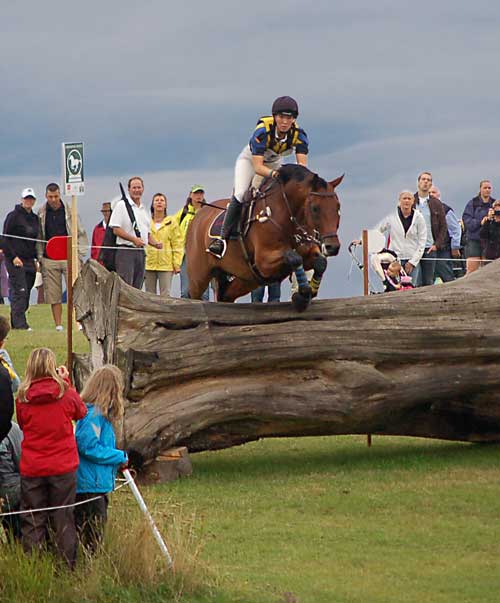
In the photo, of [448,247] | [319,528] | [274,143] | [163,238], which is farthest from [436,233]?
[319,528]

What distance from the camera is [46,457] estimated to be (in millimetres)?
7699

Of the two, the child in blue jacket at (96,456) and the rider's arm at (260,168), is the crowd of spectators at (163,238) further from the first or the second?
the child in blue jacket at (96,456)

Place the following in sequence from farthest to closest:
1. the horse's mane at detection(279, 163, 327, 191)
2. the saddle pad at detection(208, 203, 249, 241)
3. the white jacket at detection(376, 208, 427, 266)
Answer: the white jacket at detection(376, 208, 427, 266) < the saddle pad at detection(208, 203, 249, 241) < the horse's mane at detection(279, 163, 327, 191)

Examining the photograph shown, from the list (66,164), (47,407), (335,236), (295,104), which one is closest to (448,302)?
(335,236)

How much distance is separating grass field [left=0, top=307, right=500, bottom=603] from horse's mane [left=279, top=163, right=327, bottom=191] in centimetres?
274

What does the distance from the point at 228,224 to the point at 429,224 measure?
7.72m

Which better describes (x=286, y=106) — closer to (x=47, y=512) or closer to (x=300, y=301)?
(x=300, y=301)

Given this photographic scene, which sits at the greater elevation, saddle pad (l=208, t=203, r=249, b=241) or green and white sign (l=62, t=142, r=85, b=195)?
green and white sign (l=62, t=142, r=85, b=195)

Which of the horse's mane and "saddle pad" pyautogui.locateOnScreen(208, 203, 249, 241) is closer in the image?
the horse's mane

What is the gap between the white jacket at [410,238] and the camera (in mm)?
20109

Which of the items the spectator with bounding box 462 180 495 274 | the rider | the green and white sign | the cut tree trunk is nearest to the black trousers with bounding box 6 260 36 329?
the green and white sign

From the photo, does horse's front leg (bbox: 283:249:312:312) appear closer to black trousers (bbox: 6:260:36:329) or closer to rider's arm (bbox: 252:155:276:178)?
rider's arm (bbox: 252:155:276:178)

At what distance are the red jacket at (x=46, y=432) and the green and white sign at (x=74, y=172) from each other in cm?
1470

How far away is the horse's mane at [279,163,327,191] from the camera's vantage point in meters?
12.4
